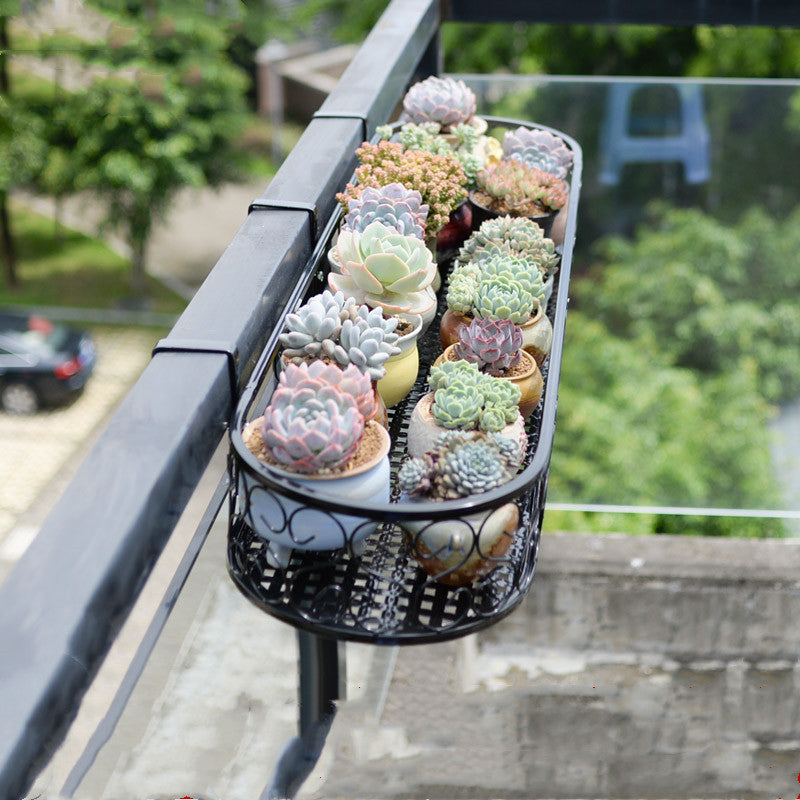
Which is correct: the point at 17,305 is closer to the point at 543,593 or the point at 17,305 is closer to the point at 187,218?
the point at 187,218

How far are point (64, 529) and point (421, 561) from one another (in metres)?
0.49

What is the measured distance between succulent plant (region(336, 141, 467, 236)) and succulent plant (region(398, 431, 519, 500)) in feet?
2.08

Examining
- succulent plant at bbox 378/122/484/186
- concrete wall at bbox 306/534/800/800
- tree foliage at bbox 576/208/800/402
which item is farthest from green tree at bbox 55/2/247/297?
succulent plant at bbox 378/122/484/186

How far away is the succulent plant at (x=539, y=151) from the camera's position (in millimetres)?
2240

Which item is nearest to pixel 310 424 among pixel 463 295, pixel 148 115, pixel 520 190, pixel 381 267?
pixel 381 267

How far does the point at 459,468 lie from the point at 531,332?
0.50 meters

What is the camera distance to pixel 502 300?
61.9 inches

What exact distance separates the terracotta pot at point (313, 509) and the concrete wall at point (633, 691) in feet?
10.9

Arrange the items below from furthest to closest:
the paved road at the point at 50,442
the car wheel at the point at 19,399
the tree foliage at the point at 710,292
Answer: the car wheel at the point at 19,399, the paved road at the point at 50,442, the tree foliage at the point at 710,292

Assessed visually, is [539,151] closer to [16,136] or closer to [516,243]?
[516,243]

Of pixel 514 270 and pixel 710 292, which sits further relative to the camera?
pixel 710 292

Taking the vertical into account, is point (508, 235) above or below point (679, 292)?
above

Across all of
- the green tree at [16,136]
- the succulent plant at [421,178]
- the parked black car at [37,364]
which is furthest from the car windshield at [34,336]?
the succulent plant at [421,178]

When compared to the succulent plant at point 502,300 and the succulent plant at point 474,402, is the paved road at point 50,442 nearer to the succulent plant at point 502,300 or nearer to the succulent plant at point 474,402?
the succulent plant at point 502,300
